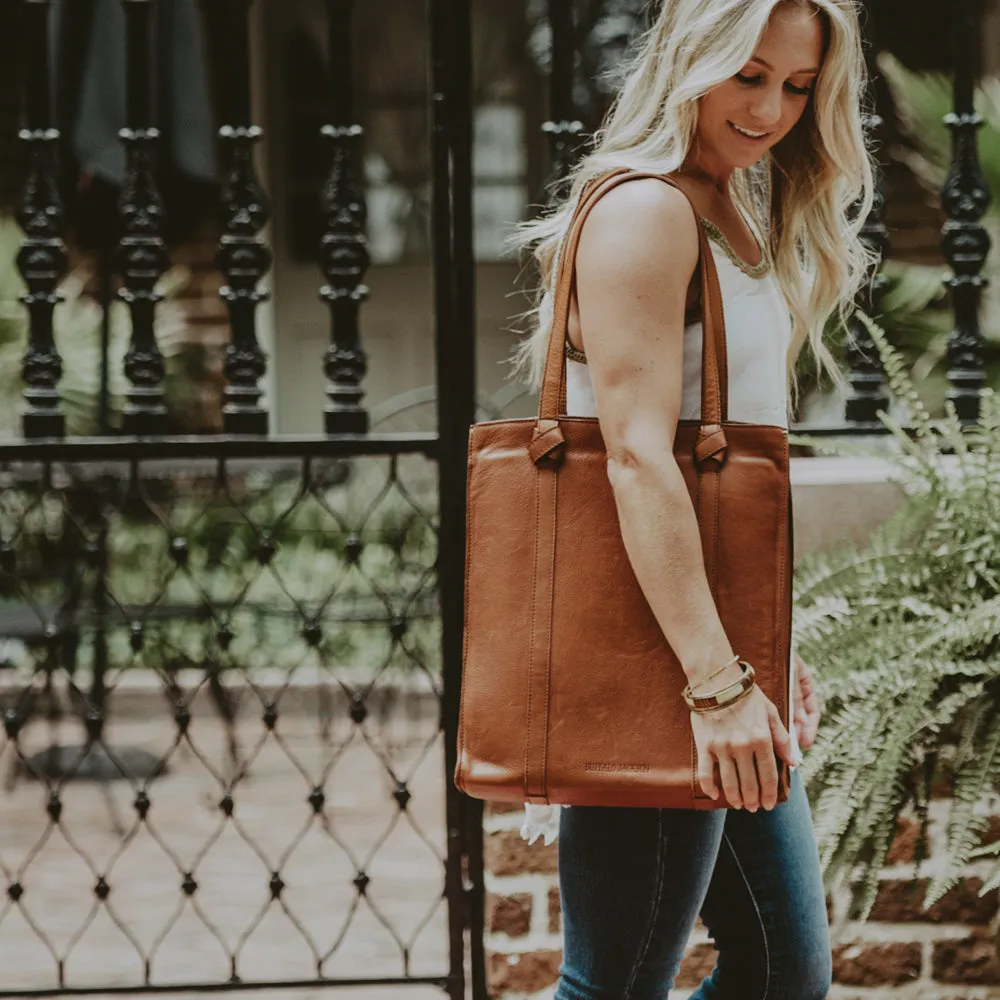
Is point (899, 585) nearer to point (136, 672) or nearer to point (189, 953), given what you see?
point (189, 953)

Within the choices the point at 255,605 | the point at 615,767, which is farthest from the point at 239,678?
the point at 615,767

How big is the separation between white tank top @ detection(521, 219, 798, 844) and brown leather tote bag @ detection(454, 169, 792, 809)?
0.18 ft

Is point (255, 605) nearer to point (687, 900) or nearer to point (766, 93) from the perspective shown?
point (687, 900)

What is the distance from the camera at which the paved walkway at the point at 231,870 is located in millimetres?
3053

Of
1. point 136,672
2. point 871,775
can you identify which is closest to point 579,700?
point 871,775

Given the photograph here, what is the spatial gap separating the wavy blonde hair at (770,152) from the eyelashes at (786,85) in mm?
30

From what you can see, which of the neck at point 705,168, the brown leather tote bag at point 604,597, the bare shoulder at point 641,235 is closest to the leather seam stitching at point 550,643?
the brown leather tote bag at point 604,597

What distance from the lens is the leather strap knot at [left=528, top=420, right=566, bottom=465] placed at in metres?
1.52

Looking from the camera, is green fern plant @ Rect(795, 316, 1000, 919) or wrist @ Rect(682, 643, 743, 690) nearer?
wrist @ Rect(682, 643, 743, 690)

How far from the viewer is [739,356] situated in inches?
63.1

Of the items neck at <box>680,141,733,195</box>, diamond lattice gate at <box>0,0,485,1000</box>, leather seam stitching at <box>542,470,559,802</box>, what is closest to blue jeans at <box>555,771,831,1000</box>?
leather seam stitching at <box>542,470,559,802</box>

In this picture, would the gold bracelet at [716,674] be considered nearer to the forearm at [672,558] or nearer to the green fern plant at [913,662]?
the forearm at [672,558]

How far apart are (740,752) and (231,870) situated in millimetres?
2708

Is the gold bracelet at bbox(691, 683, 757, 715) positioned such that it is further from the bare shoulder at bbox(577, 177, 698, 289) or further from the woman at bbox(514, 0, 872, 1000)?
the bare shoulder at bbox(577, 177, 698, 289)
